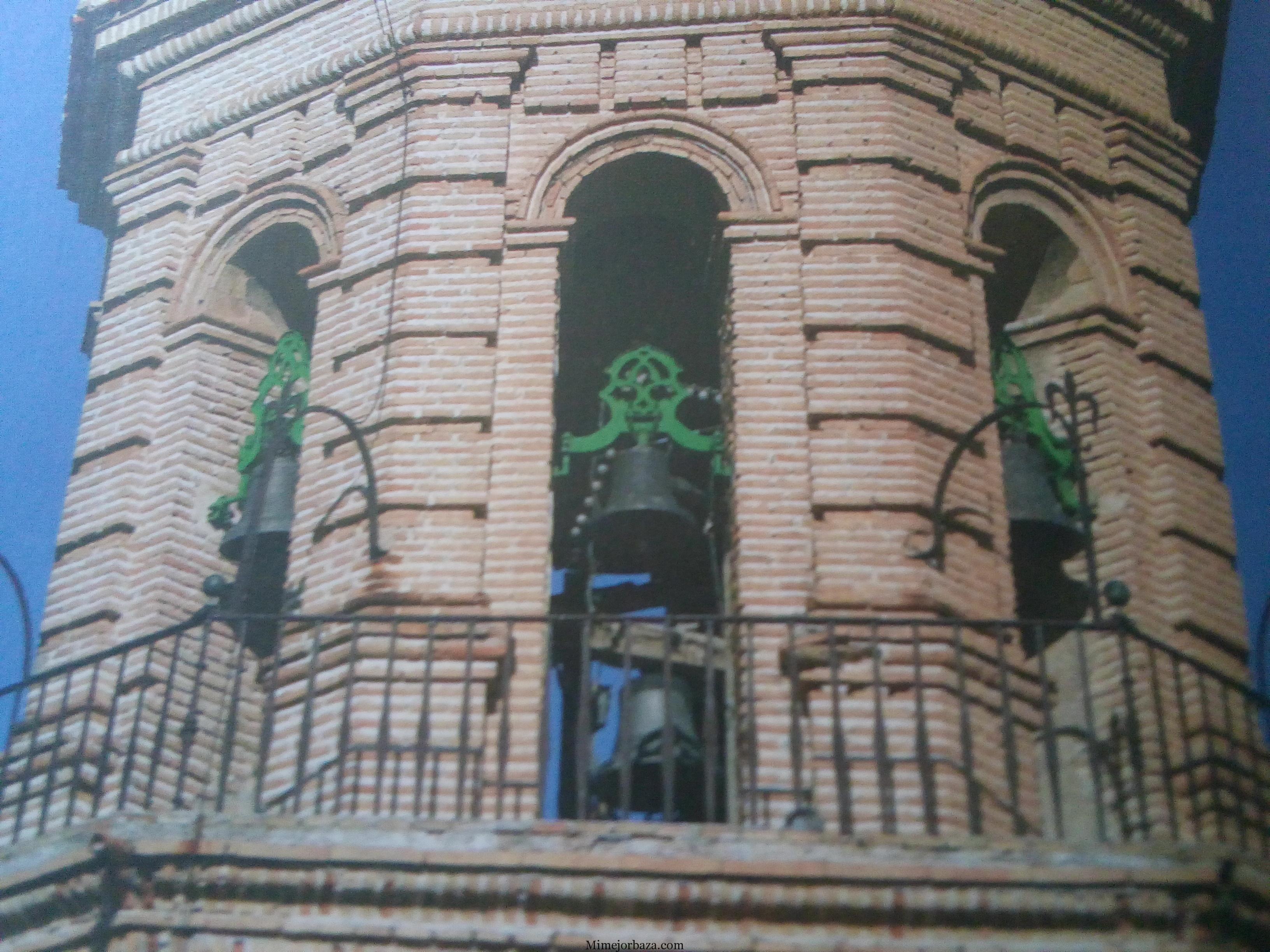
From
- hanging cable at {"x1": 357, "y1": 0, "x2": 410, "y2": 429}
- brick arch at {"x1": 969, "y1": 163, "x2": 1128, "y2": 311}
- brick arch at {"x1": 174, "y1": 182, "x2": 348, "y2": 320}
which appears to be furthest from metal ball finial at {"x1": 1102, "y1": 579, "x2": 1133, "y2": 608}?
brick arch at {"x1": 174, "y1": 182, "x2": 348, "y2": 320}

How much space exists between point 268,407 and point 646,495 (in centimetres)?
231

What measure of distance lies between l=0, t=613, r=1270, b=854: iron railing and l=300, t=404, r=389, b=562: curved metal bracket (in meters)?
0.37

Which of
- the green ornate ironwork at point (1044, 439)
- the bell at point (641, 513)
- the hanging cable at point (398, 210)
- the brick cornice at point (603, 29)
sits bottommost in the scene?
the bell at point (641, 513)

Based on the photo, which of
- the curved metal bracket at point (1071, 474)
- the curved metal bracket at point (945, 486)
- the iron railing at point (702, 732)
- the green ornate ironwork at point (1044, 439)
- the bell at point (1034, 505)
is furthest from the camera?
the green ornate ironwork at point (1044, 439)

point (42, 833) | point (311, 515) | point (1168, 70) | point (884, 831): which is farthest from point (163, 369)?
point (1168, 70)

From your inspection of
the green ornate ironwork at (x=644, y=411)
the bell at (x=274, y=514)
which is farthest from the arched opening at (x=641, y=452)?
the bell at (x=274, y=514)

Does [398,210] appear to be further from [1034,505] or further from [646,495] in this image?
[1034,505]

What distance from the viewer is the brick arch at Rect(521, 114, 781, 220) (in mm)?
10523

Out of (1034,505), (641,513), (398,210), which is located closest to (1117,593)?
(1034,505)

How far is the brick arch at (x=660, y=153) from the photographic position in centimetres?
1052

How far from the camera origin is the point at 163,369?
36.3 ft

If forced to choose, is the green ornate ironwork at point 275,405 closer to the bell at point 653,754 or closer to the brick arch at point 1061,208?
the bell at point 653,754

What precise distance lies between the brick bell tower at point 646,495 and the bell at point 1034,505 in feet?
0.09

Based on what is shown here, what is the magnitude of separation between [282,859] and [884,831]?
2.11 metres
